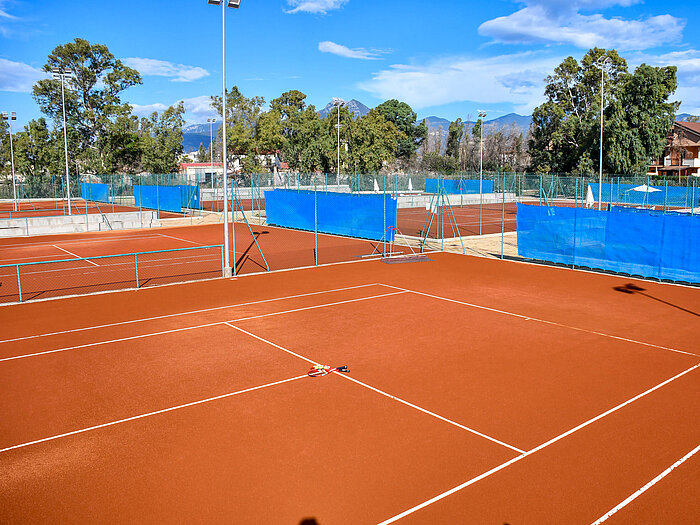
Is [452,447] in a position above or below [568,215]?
below

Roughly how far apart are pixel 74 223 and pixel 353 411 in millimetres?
36072

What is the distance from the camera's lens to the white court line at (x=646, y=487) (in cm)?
665

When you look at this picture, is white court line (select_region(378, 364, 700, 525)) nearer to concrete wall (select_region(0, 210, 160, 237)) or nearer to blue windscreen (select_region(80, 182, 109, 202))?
concrete wall (select_region(0, 210, 160, 237))

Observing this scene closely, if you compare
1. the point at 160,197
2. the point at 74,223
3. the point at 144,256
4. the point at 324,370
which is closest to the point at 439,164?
the point at 160,197

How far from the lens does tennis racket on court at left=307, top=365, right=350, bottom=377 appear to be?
11548mm

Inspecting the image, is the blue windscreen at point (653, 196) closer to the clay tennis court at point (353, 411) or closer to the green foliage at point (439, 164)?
the clay tennis court at point (353, 411)

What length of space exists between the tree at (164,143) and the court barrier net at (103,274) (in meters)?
56.4

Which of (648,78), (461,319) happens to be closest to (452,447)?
(461,319)

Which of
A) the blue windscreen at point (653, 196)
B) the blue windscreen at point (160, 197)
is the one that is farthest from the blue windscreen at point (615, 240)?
the blue windscreen at point (160, 197)

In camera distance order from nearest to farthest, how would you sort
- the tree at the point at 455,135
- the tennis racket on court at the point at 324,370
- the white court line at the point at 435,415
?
1. the white court line at the point at 435,415
2. the tennis racket on court at the point at 324,370
3. the tree at the point at 455,135

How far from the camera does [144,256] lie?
28109mm

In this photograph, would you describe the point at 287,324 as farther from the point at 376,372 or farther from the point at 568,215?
the point at 568,215

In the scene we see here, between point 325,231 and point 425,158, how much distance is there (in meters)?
81.8

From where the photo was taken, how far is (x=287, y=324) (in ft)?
50.3
